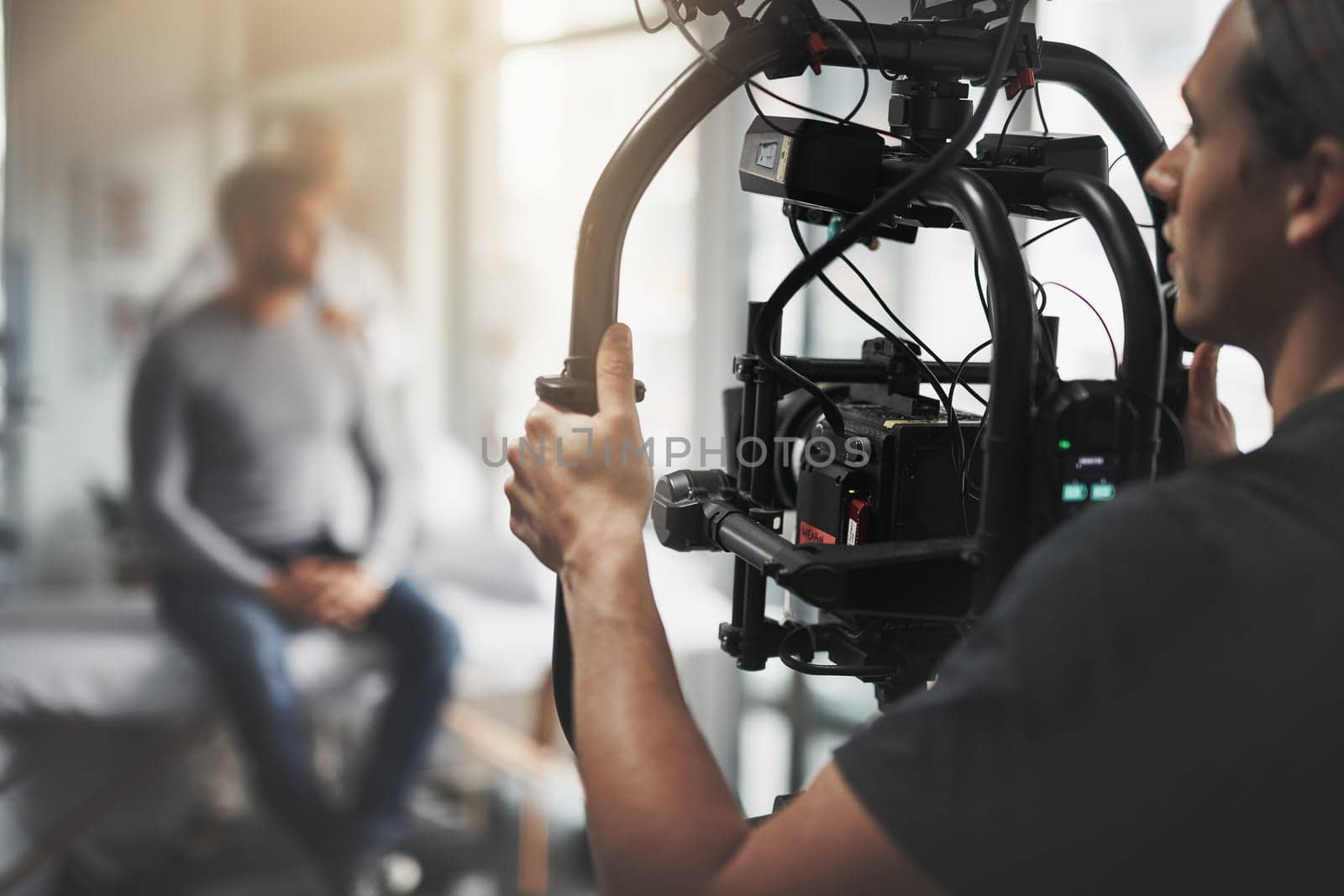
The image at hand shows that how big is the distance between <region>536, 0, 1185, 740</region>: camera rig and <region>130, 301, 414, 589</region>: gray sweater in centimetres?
167

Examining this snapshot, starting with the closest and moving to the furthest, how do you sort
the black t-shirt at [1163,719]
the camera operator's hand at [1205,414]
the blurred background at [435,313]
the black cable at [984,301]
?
the black t-shirt at [1163,719]
the black cable at [984,301]
the camera operator's hand at [1205,414]
the blurred background at [435,313]

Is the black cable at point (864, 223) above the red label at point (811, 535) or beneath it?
above

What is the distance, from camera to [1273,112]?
1.88 feet

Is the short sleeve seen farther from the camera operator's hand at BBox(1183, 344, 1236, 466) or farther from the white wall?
the white wall

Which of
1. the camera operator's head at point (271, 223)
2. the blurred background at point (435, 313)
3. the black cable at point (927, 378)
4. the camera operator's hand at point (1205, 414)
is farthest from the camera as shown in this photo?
the camera operator's head at point (271, 223)

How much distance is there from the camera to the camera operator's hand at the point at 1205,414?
998 mm

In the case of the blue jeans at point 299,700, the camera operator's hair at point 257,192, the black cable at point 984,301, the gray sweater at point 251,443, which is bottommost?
the blue jeans at point 299,700

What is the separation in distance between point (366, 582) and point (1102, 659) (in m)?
2.18

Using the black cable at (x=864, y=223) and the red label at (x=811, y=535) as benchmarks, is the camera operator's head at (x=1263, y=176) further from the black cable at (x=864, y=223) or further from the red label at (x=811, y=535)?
the red label at (x=811, y=535)

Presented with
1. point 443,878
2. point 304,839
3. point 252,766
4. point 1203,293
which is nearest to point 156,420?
point 252,766

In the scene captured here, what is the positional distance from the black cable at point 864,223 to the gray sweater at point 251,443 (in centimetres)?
175

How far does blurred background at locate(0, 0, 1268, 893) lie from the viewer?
2285 mm

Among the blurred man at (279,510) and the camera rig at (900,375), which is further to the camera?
the blurred man at (279,510)

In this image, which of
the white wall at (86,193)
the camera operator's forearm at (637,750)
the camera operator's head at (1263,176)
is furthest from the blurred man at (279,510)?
the camera operator's head at (1263,176)
